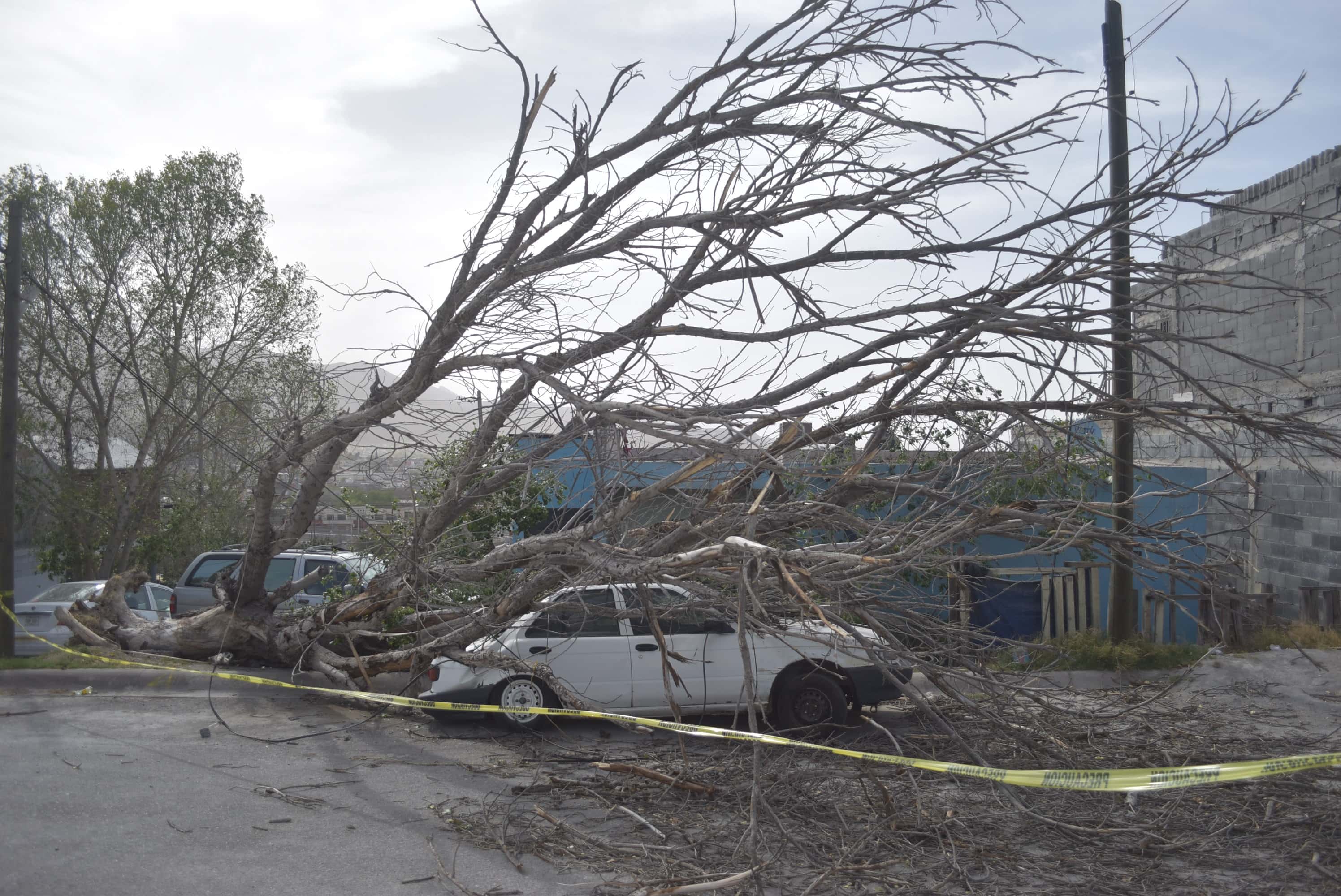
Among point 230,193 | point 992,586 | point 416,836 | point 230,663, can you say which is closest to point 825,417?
point 416,836

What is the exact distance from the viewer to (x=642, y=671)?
27.5 ft

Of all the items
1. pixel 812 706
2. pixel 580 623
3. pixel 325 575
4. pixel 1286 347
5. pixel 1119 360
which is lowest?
pixel 812 706

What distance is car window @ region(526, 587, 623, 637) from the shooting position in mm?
8367

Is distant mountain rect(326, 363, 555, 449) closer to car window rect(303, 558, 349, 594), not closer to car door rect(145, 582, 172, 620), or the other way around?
car window rect(303, 558, 349, 594)

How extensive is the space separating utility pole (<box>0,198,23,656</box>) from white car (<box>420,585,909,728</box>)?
6025 millimetres

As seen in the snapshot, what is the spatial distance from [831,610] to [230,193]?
2090cm

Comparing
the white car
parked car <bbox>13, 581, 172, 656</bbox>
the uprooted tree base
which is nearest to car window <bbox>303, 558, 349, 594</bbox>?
parked car <bbox>13, 581, 172, 656</bbox>

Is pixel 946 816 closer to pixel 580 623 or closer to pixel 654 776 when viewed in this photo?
pixel 654 776

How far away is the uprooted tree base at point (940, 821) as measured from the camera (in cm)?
450

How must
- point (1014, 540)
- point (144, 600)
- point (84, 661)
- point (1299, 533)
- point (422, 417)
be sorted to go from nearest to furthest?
point (1014, 540) < point (422, 417) < point (84, 661) < point (1299, 533) < point (144, 600)

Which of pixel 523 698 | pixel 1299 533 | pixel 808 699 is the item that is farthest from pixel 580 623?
pixel 1299 533

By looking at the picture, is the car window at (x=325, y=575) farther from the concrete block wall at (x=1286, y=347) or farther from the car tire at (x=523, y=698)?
the concrete block wall at (x=1286, y=347)

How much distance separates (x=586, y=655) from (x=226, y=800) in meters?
3.21

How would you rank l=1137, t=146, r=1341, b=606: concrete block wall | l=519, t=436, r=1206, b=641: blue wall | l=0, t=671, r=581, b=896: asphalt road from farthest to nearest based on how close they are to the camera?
1. l=1137, t=146, r=1341, b=606: concrete block wall
2. l=519, t=436, r=1206, b=641: blue wall
3. l=0, t=671, r=581, b=896: asphalt road
